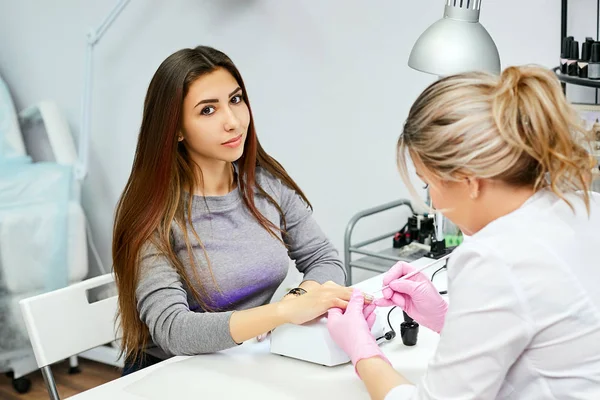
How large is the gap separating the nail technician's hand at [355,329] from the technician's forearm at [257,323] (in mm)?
101

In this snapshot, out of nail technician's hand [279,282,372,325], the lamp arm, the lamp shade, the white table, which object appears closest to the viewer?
the white table

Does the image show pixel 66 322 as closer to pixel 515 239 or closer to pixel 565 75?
pixel 515 239

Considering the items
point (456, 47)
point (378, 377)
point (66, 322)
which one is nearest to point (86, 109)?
point (66, 322)

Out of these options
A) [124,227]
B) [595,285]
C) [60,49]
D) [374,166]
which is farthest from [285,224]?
[60,49]

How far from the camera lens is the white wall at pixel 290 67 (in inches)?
87.8

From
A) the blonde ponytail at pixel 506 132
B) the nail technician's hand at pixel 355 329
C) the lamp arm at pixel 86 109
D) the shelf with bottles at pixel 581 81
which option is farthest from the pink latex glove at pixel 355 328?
the lamp arm at pixel 86 109

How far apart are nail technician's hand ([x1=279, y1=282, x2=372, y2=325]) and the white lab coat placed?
0.39 meters

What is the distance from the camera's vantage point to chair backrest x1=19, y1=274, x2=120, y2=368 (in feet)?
4.88

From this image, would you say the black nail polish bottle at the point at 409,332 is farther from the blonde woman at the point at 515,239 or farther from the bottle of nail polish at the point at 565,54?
the bottle of nail polish at the point at 565,54

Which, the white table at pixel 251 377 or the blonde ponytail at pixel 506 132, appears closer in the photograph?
the blonde ponytail at pixel 506 132

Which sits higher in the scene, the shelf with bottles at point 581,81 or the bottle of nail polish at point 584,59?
the bottle of nail polish at point 584,59

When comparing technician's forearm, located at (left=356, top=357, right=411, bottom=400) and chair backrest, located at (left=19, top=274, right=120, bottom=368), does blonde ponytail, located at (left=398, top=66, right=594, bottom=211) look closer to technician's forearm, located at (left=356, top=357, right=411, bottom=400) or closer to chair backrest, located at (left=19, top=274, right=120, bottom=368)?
technician's forearm, located at (left=356, top=357, right=411, bottom=400)

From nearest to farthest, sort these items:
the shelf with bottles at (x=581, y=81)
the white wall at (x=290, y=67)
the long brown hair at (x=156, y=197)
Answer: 1. the long brown hair at (x=156, y=197)
2. the shelf with bottles at (x=581, y=81)
3. the white wall at (x=290, y=67)

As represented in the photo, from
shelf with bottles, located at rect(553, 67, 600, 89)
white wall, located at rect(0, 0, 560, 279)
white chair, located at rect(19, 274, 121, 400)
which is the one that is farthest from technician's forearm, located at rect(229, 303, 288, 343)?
white wall, located at rect(0, 0, 560, 279)
